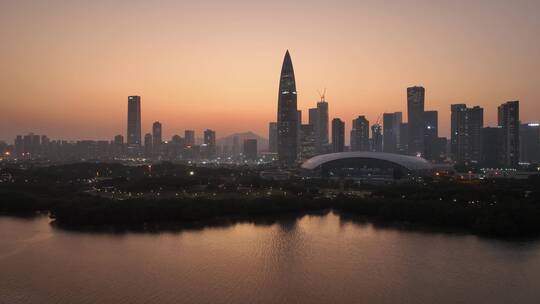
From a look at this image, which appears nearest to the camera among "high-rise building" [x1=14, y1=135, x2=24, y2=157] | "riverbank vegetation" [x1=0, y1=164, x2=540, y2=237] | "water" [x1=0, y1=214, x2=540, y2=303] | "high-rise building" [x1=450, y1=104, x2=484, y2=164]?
"water" [x1=0, y1=214, x2=540, y2=303]

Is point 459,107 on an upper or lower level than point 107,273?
upper

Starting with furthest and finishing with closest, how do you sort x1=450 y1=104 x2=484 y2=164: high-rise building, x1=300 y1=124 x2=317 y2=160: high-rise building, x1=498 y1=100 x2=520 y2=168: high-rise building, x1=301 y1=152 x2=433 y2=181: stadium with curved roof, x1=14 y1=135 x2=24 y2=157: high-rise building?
x1=14 y1=135 x2=24 y2=157: high-rise building < x1=300 y1=124 x2=317 y2=160: high-rise building < x1=450 y1=104 x2=484 y2=164: high-rise building < x1=498 y1=100 x2=520 y2=168: high-rise building < x1=301 y1=152 x2=433 y2=181: stadium with curved roof

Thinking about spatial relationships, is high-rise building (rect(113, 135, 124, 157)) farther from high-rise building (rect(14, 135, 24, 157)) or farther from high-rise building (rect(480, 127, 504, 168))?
high-rise building (rect(480, 127, 504, 168))

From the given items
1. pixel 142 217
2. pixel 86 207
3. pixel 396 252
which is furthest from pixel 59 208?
pixel 396 252

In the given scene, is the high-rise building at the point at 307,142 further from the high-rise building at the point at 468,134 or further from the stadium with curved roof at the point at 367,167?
the stadium with curved roof at the point at 367,167

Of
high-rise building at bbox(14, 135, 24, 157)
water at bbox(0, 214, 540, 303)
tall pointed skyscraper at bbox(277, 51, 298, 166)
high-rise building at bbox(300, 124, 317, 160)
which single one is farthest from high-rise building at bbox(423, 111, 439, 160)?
high-rise building at bbox(14, 135, 24, 157)

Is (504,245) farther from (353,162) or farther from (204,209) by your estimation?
(353,162)
